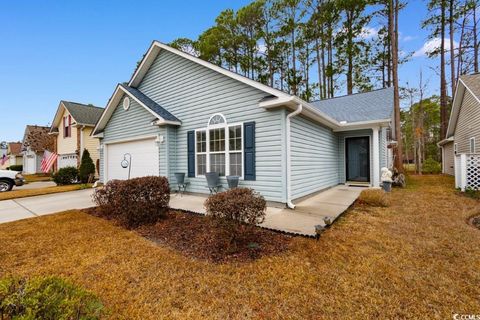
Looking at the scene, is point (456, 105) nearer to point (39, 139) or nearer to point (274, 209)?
point (274, 209)

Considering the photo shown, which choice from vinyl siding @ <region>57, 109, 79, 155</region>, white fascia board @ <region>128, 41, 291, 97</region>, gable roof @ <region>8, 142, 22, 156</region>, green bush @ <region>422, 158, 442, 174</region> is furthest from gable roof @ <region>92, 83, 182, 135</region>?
gable roof @ <region>8, 142, 22, 156</region>

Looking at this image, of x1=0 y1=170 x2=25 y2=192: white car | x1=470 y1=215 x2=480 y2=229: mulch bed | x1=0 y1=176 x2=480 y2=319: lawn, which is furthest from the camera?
x1=0 y1=170 x2=25 y2=192: white car

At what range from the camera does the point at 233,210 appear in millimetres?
3461

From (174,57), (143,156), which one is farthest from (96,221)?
(174,57)

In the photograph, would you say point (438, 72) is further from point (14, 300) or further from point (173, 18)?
point (14, 300)

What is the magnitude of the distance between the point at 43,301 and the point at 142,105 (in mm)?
8099

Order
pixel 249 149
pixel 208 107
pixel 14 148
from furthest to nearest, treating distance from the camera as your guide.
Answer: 1. pixel 14 148
2. pixel 208 107
3. pixel 249 149

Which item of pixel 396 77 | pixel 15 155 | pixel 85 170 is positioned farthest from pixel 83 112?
pixel 15 155

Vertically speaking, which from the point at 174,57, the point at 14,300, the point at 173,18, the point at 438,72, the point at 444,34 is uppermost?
the point at 444,34

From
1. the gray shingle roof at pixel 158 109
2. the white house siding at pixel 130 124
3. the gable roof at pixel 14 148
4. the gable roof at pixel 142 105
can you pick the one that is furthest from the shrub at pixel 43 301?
the gable roof at pixel 14 148

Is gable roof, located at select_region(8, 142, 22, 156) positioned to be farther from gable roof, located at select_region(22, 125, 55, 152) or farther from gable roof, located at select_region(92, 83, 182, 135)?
gable roof, located at select_region(92, 83, 182, 135)

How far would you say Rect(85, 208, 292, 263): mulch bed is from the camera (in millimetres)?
3521

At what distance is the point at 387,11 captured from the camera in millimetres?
13898

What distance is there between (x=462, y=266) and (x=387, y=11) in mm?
16708
